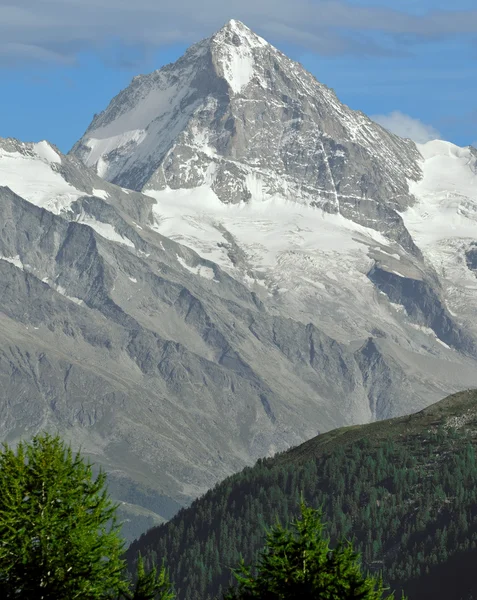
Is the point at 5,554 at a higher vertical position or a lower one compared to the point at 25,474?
lower

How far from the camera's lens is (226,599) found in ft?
195

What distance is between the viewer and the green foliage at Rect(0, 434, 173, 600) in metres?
59.3

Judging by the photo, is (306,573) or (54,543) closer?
(306,573)

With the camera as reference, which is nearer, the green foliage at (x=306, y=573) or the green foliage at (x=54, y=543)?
the green foliage at (x=306, y=573)

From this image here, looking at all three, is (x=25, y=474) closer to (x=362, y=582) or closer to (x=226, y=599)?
(x=226, y=599)

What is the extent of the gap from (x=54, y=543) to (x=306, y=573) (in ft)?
34.4

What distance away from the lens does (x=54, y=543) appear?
59.6 meters

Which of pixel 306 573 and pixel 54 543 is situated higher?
pixel 54 543

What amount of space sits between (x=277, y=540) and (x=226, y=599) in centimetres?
335

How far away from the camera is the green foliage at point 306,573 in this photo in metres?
57.4

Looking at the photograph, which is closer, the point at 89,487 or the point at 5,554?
the point at 5,554

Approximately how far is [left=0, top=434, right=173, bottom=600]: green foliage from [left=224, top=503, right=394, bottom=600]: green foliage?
4.08 m

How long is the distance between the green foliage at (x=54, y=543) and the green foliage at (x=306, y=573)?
4.08 meters

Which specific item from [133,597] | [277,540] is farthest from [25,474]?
[277,540]
